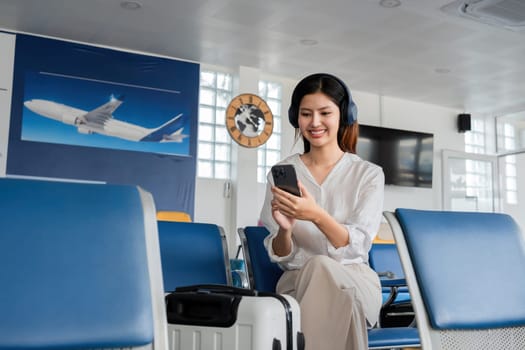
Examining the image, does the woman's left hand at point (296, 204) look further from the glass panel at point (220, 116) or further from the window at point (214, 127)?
the glass panel at point (220, 116)

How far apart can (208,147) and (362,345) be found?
6062 millimetres

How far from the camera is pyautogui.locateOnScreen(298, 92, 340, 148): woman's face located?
185 centimetres

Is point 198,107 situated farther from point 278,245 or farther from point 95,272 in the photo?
point 95,272

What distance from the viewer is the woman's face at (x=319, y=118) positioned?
6.07 feet

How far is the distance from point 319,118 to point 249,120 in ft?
18.1

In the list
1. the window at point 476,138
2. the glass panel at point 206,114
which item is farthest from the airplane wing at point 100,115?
the window at point 476,138

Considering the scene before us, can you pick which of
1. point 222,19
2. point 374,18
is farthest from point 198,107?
point 374,18

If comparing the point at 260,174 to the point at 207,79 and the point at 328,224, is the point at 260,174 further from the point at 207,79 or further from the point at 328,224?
the point at 328,224

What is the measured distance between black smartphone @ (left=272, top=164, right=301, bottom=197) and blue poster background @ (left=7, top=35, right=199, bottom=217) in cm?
530

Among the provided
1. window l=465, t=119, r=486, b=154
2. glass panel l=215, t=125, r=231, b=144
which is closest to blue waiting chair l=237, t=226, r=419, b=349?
glass panel l=215, t=125, r=231, b=144

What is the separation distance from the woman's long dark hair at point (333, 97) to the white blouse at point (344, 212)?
78 mm

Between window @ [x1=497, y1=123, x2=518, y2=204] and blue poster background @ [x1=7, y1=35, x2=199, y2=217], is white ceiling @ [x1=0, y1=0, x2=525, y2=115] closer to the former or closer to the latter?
blue poster background @ [x1=7, y1=35, x2=199, y2=217]

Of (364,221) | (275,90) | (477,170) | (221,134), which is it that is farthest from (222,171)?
(364,221)

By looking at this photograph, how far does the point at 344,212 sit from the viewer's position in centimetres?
179
